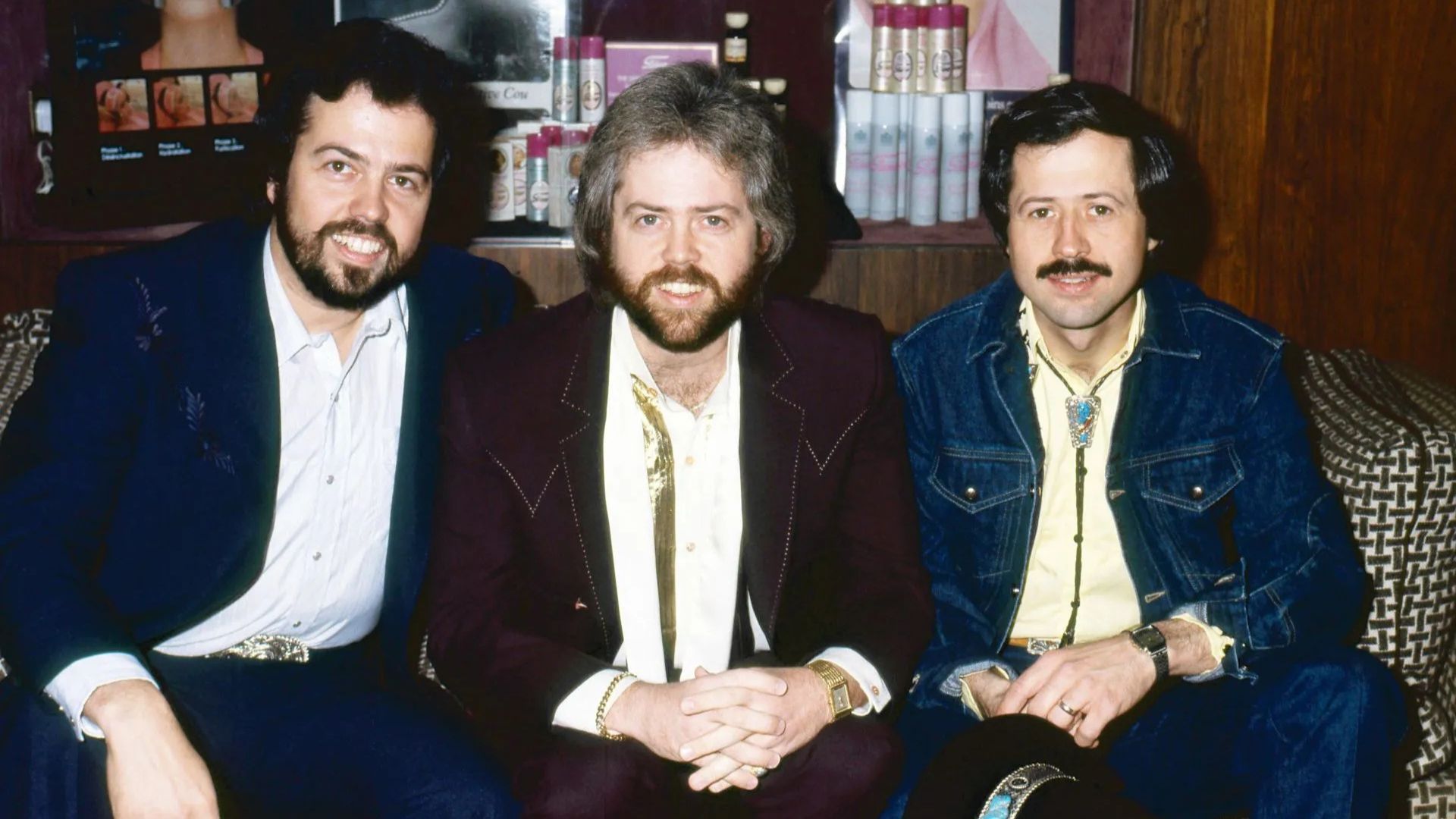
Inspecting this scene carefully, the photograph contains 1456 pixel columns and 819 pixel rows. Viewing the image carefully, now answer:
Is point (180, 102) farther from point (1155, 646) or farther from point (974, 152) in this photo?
point (1155, 646)

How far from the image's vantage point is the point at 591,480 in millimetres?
1735

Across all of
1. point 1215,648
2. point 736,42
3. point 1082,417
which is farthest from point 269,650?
point 736,42

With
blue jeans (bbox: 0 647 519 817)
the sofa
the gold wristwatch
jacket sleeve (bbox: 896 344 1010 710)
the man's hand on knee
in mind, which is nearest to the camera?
the man's hand on knee

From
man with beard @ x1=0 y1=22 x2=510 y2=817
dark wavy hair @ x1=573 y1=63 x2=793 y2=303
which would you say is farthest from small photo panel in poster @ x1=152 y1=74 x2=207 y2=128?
dark wavy hair @ x1=573 y1=63 x2=793 y2=303

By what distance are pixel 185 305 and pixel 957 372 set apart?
111 cm

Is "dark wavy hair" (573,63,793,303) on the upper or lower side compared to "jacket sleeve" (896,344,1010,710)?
upper

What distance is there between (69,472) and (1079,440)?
1.40 meters

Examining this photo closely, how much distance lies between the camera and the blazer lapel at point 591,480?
1.73 m

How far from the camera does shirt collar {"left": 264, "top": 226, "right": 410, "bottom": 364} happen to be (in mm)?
1782

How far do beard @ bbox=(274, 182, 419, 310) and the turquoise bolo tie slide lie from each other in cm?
102

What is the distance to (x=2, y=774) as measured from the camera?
5.08 feet

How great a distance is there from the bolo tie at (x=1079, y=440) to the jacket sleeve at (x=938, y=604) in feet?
0.43

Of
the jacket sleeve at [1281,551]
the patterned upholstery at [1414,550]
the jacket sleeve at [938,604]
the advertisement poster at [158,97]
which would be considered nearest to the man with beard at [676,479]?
the jacket sleeve at [938,604]

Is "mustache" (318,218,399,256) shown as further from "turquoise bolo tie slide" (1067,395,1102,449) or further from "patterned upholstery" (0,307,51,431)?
"turquoise bolo tie slide" (1067,395,1102,449)
